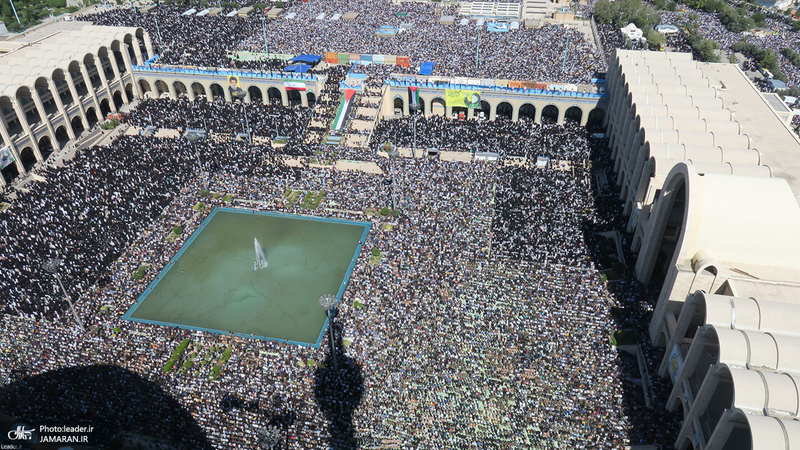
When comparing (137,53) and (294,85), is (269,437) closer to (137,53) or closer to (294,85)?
(294,85)

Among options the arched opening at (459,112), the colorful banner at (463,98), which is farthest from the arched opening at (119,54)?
the arched opening at (459,112)

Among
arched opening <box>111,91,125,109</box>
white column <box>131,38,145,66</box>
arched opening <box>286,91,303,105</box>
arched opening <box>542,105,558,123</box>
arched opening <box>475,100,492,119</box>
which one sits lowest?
arched opening <box>542,105,558,123</box>

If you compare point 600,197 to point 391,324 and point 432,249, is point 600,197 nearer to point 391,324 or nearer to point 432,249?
point 432,249

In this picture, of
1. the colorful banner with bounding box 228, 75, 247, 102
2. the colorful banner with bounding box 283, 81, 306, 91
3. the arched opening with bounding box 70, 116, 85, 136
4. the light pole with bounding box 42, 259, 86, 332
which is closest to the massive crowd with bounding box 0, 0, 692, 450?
the light pole with bounding box 42, 259, 86, 332

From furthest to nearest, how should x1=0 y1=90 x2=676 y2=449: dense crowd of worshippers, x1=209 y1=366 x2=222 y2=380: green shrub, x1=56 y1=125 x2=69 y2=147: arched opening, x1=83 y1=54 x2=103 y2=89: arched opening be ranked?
x1=83 y1=54 x2=103 y2=89: arched opening → x1=56 y1=125 x2=69 y2=147: arched opening → x1=209 y1=366 x2=222 y2=380: green shrub → x1=0 y1=90 x2=676 y2=449: dense crowd of worshippers

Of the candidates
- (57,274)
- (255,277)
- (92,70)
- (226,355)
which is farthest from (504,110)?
(57,274)

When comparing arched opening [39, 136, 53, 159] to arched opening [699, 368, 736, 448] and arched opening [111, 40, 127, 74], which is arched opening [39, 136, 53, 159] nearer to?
arched opening [111, 40, 127, 74]

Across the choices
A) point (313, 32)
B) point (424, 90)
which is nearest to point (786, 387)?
point (424, 90)
